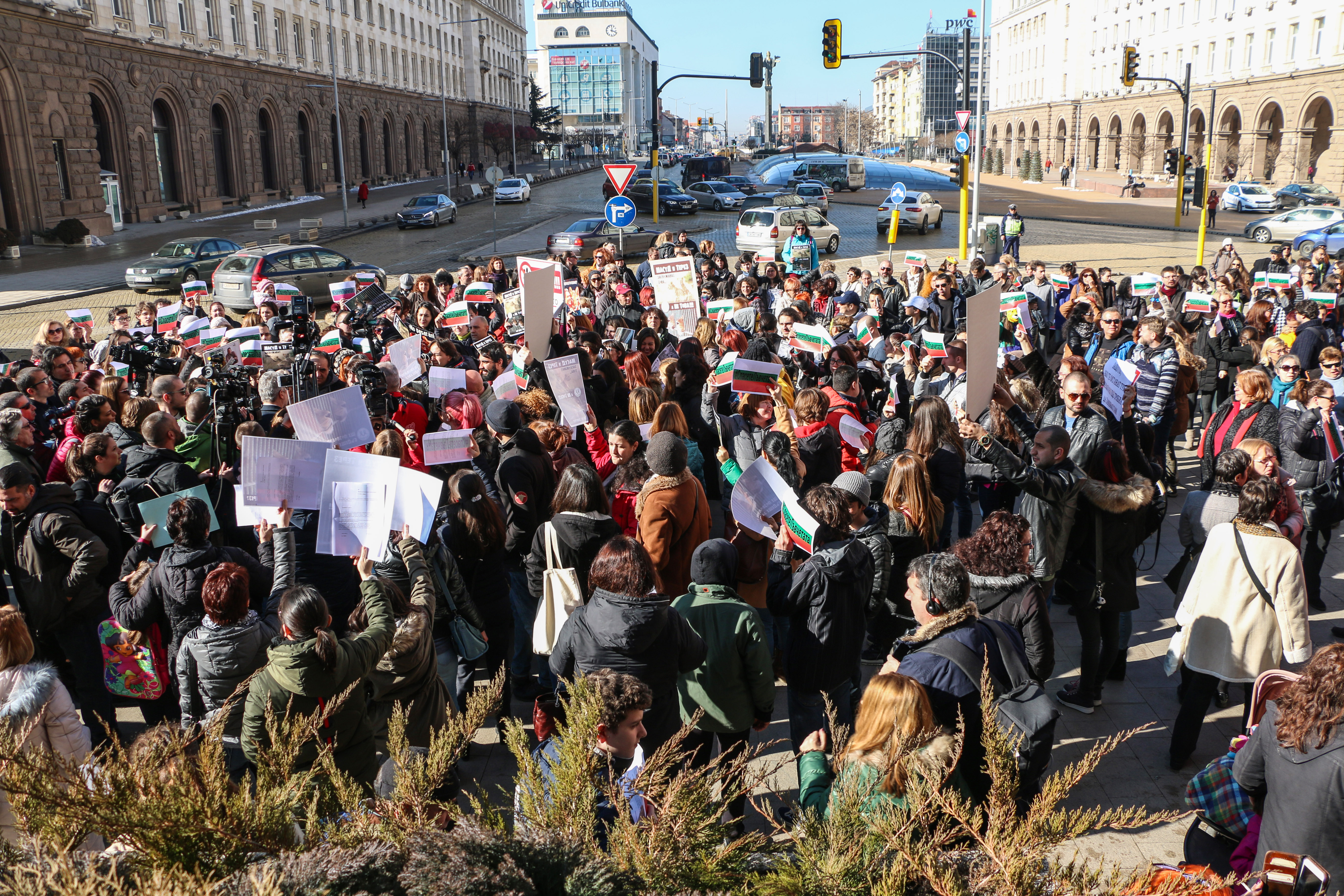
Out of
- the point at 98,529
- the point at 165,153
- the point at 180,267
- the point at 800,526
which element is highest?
the point at 165,153

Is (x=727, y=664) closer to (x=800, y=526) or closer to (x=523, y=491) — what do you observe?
(x=800, y=526)

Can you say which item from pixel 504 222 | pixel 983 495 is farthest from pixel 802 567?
pixel 504 222

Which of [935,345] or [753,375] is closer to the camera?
[753,375]

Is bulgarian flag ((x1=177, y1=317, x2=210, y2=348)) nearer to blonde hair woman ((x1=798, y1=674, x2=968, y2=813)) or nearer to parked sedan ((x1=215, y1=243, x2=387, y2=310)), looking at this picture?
parked sedan ((x1=215, y1=243, x2=387, y2=310))

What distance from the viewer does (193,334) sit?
35.7 ft

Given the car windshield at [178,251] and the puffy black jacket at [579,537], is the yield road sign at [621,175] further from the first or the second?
the car windshield at [178,251]

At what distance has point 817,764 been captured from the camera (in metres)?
3.12

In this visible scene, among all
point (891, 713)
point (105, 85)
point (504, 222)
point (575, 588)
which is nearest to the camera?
point (891, 713)

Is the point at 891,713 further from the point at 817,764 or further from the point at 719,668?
the point at 719,668

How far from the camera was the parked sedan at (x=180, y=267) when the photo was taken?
2370cm

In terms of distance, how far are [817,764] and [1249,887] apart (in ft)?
4.00

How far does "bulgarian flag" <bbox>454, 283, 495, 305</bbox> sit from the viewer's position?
40.8 ft

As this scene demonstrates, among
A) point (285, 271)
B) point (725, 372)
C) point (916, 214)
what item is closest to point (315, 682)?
point (725, 372)

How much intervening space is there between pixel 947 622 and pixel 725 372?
13.1ft
